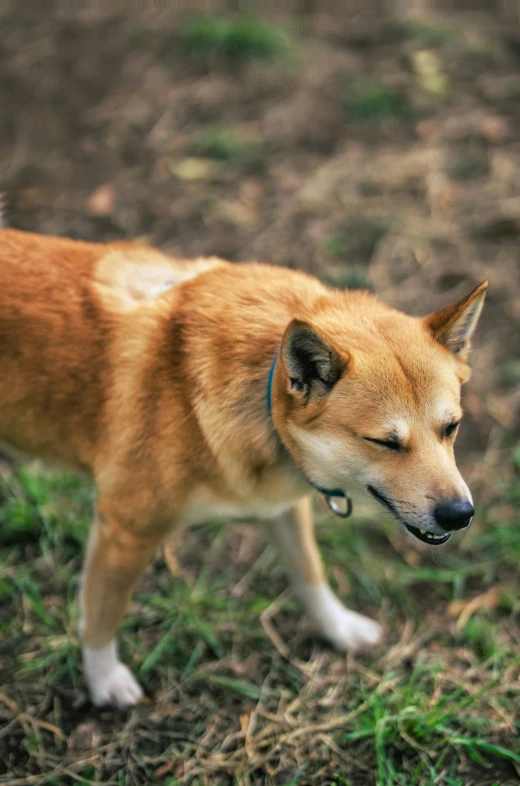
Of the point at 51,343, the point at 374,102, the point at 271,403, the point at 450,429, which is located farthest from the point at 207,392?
the point at 374,102

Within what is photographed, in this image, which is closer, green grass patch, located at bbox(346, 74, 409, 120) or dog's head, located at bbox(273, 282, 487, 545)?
dog's head, located at bbox(273, 282, 487, 545)

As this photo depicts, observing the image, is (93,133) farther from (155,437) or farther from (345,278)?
(155,437)

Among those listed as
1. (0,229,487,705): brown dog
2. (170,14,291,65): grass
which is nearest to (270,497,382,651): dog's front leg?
(0,229,487,705): brown dog

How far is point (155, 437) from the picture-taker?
2760 millimetres

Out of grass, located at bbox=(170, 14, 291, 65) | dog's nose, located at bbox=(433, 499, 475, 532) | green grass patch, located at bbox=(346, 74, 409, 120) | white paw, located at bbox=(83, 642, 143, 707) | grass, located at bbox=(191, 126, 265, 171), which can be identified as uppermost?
grass, located at bbox=(170, 14, 291, 65)

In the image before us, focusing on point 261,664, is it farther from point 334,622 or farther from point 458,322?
point 458,322

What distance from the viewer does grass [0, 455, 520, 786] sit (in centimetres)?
304

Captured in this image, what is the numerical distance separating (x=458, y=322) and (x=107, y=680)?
6.72 ft

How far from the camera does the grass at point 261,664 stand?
3035 millimetres

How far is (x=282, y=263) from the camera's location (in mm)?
5172

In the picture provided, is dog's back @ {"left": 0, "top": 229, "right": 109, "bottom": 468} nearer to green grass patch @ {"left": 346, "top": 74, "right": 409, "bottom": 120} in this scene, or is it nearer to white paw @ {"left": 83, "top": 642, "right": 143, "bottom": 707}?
white paw @ {"left": 83, "top": 642, "right": 143, "bottom": 707}

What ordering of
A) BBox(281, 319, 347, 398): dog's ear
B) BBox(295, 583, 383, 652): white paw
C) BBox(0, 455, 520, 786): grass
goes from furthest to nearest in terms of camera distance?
BBox(295, 583, 383, 652): white paw
BBox(0, 455, 520, 786): grass
BBox(281, 319, 347, 398): dog's ear

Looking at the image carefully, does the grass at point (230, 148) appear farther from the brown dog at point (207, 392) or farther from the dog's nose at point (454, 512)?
the dog's nose at point (454, 512)

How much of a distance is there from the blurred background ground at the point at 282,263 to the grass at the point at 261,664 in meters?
0.01
